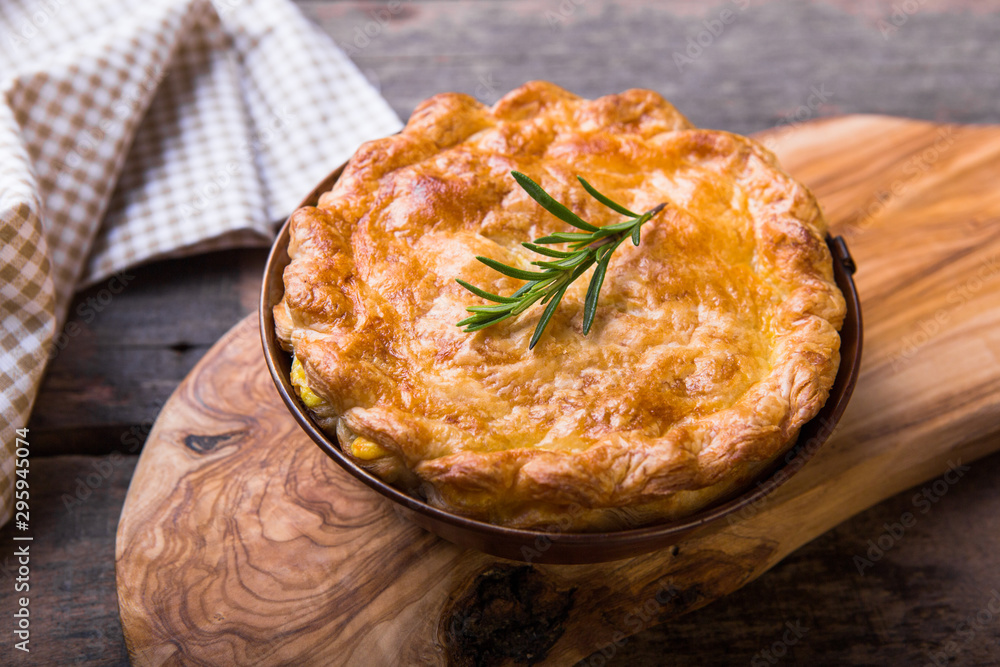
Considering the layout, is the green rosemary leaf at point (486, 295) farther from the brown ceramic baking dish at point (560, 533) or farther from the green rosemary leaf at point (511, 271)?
the brown ceramic baking dish at point (560, 533)

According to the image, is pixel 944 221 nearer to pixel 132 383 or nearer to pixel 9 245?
pixel 132 383

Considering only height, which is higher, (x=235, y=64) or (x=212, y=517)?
(x=235, y=64)

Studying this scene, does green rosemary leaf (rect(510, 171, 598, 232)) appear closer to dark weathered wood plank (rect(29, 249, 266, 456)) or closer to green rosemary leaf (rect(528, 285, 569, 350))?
green rosemary leaf (rect(528, 285, 569, 350))

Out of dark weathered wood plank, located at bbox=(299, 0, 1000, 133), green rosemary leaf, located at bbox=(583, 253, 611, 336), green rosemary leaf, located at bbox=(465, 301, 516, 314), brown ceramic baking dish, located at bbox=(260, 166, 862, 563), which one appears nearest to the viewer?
brown ceramic baking dish, located at bbox=(260, 166, 862, 563)

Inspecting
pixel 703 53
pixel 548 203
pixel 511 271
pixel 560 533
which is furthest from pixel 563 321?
pixel 703 53

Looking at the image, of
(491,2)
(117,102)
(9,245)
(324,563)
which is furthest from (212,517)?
(491,2)

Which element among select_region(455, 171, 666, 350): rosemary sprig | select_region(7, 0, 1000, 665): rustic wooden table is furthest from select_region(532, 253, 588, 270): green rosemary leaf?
select_region(7, 0, 1000, 665): rustic wooden table

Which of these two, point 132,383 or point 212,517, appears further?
point 132,383
